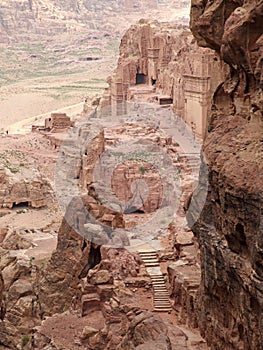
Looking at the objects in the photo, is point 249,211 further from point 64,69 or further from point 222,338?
point 64,69

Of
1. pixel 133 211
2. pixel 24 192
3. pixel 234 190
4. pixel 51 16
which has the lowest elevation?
pixel 51 16

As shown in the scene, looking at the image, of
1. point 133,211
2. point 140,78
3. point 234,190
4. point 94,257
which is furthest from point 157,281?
point 140,78

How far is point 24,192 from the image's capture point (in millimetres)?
35188

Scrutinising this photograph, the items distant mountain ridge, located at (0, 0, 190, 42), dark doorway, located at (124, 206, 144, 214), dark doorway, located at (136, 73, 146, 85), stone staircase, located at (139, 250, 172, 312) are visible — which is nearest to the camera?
stone staircase, located at (139, 250, 172, 312)

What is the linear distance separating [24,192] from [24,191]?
45 mm

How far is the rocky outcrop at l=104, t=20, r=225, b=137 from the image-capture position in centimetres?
3225

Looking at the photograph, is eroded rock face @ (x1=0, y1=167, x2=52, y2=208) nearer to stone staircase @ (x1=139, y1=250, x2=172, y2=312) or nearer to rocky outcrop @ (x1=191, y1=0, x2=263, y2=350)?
stone staircase @ (x1=139, y1=250, x2=172, y2=312)

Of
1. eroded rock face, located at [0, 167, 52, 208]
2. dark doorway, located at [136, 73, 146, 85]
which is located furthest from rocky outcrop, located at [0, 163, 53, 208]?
dark doorway, located at [136, 73, 146, 85]

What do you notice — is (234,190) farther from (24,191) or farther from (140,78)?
(140,78)

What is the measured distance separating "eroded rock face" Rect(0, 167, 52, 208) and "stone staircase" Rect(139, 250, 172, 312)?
16778 millimetres

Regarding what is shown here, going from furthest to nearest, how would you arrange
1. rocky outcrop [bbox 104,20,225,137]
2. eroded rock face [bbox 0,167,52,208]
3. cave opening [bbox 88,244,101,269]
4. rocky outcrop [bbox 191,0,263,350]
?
eroded rock face [bbox 0,167,52,208] → rocky outcrop [bbox 104,20,225,137] → cave opening [bbox 88,244,101,269] → rocky outcrop [bbox 191,0,263,350]

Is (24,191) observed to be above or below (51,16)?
above

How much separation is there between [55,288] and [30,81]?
80.2 meters

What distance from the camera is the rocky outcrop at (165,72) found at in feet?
106
